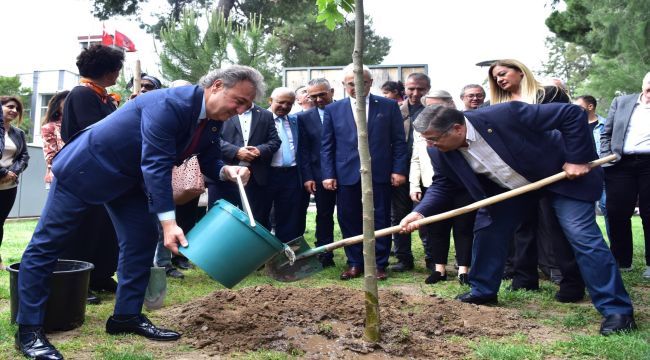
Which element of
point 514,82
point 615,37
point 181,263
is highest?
point 615,37

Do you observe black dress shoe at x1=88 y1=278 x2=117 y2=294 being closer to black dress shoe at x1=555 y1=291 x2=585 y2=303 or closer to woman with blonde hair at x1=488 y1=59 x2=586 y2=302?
woman with blonde hair at x1=488 y1=59 x2=586 y2=302

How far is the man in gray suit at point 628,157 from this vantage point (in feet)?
19.1

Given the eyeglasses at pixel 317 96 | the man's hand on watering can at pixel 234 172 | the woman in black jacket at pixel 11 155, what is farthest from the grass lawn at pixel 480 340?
the eyeglasses at pixel 317 96

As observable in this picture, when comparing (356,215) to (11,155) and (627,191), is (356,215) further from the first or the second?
(11,155)

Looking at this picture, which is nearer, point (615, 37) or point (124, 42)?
point (615, 37)

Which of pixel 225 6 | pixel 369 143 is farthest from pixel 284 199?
pixel 225 6

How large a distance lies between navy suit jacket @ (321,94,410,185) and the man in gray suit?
2017mm

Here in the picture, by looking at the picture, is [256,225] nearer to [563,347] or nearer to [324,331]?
[324,331]

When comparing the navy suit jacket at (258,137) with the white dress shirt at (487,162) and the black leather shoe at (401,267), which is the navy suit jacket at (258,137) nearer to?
the black leather shoe at (401,267)

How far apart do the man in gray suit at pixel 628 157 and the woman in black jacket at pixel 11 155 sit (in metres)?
5.87

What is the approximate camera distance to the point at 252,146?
6.16 meters

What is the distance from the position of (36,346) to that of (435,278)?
3470mm

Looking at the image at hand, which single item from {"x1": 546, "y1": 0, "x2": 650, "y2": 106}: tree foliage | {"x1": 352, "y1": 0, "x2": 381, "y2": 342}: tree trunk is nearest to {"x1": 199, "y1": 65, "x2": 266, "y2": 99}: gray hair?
{"x1": 352, "y1": 0, "x2": 381, "y2": 342}: tree trunk

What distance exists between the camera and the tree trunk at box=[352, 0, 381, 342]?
11.4ft
